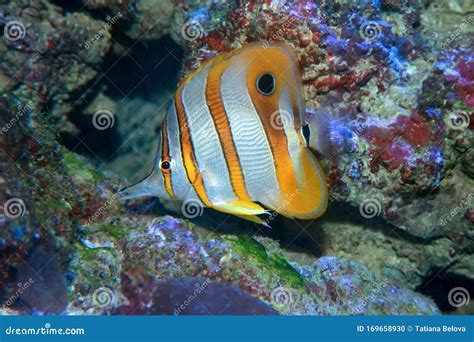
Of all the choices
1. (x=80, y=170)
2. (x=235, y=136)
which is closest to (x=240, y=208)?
(x=235, y=136)

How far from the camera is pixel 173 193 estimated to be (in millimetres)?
2168

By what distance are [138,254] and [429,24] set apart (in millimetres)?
3089

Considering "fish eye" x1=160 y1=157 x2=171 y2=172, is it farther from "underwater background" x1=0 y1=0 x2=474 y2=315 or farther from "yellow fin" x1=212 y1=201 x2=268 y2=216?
"underwater background" x1=0 y1=0 x2=474 y2=315

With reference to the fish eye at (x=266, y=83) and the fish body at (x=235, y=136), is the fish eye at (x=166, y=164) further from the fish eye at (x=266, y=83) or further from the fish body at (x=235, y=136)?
the fish eye at (x=266, y=83)

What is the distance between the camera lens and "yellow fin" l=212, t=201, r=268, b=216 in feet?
7.06

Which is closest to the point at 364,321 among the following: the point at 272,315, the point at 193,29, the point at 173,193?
the point at 272,315

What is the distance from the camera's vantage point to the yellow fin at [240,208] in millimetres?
2152

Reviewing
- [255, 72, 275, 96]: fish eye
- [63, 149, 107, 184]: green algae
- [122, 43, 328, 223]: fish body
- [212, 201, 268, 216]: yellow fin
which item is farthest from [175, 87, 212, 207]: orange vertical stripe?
[63, 149, 107, 184]: green algae

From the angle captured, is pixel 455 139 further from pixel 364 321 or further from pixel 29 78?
pixel 29 78

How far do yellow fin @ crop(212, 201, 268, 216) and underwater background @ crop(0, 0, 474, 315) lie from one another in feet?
1.29

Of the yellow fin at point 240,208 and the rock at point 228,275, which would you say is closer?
the yellow fin at point 240,208

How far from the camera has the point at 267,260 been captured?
2545 mm

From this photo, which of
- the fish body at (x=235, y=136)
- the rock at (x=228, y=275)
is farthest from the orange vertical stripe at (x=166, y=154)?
the rock at (x=228, y=275)

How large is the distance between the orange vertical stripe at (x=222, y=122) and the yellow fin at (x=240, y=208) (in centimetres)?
10
